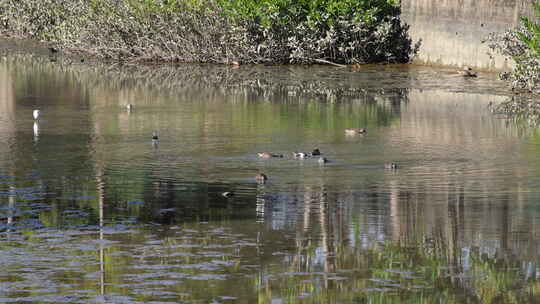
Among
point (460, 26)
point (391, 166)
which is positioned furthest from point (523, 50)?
point (391, 166)

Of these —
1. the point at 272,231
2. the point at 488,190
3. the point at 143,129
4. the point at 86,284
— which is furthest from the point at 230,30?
the point at 86,284

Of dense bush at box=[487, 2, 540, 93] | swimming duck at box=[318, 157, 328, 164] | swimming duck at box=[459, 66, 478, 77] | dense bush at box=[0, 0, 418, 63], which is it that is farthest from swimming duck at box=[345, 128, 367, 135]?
dense bush at box=[0, 0, 418, 63]

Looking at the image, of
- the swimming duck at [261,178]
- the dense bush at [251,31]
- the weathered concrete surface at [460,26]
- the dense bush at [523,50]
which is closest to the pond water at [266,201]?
the swimming duck at [261,178]

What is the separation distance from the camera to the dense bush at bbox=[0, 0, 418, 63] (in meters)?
23.3

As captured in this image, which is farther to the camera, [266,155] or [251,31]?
[251,31]

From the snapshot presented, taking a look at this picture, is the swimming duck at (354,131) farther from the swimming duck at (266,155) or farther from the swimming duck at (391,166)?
the swimming duck at (391,166)

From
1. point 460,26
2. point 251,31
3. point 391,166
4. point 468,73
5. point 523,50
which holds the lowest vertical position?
point 391,166

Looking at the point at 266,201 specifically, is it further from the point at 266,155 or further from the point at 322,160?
the point at 266,155

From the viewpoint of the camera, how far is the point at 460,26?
22312mm

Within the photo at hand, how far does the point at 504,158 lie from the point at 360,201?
9.79 ft

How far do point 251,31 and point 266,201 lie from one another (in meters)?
14.0

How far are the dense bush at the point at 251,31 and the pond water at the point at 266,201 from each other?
4.81m

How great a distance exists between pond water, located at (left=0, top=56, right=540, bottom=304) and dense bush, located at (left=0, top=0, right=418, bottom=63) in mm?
4809

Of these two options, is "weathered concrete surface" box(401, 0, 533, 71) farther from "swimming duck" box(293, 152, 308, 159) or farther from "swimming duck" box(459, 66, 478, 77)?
"swimming duck" box(293, 152, 308, 159)
